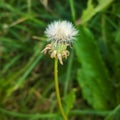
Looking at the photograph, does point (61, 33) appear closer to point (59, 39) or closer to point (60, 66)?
point (59, 39)

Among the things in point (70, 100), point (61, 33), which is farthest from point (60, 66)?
point (61, 33)

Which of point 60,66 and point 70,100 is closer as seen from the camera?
point 70,100

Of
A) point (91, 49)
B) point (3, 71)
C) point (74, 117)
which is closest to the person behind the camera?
point (91, 49)

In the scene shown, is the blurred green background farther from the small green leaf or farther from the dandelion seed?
the dandelion seed

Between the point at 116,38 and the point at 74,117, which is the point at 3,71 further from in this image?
the point at 116,38

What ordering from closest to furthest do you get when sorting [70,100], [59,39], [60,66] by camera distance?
[59,39] → [70,100] → [60,66]

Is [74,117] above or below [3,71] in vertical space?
below

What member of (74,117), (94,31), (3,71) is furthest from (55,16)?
(74,117)

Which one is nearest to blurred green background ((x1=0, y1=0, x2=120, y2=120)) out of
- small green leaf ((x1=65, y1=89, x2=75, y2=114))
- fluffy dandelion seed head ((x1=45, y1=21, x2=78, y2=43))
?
small green leaf ((x1=65, y1=89, x2=75, y2=114))
